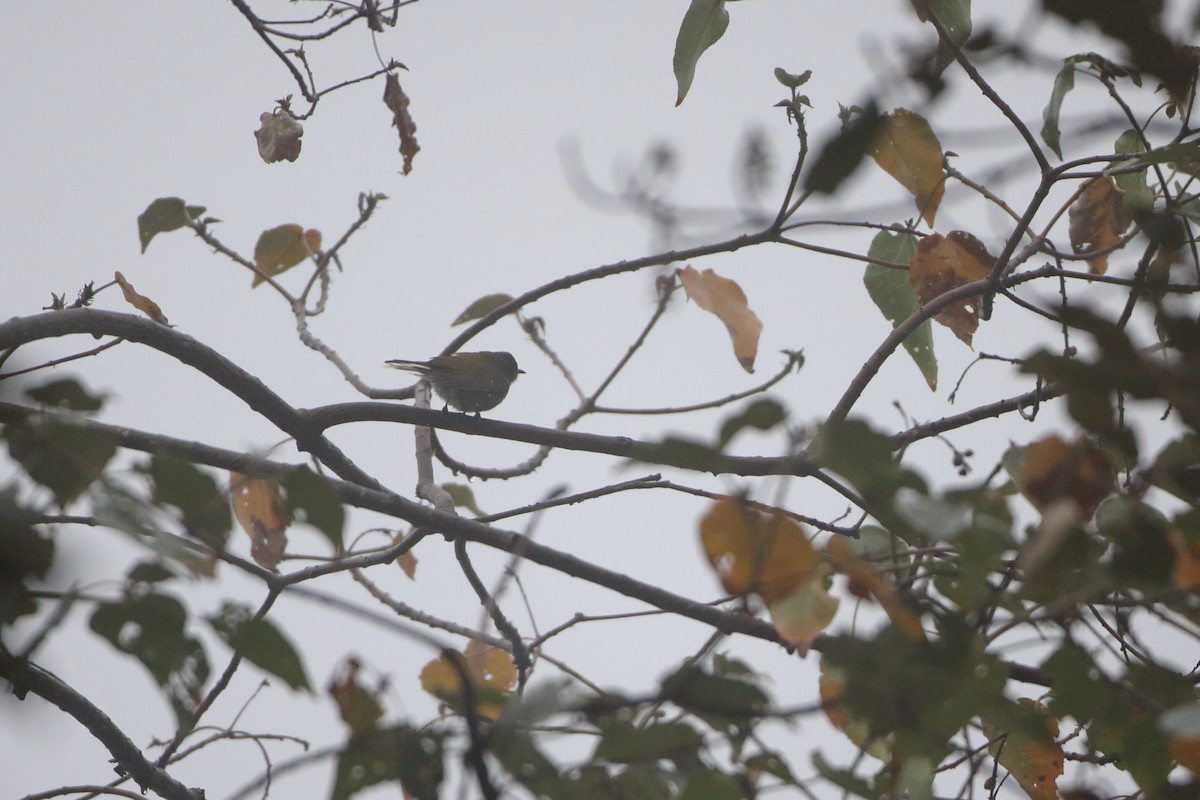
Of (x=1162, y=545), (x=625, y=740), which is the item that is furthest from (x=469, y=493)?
(x=1162, y=545)

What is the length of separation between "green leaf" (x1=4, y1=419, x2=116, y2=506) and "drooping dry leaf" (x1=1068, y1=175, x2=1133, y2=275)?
2525 mm

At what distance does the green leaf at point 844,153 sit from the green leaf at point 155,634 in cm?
76

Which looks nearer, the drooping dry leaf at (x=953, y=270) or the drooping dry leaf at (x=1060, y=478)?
the drooping dry leaf at (x=1060, y=478)

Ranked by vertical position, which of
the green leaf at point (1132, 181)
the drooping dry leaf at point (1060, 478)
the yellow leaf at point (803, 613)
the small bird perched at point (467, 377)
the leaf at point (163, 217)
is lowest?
the yellow leaf at point (803, 613)

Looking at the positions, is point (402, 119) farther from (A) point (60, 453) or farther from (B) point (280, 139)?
(A) point (60, 453)

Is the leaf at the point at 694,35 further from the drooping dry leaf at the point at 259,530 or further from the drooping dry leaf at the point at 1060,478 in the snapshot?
the drooping dry leaf at the point at 259,530

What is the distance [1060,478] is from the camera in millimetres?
1074

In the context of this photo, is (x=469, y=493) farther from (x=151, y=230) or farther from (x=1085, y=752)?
(x=1085, y=752)

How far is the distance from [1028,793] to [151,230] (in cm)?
286

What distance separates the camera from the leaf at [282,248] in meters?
3.74

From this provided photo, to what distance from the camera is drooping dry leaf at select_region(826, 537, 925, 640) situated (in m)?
1.08

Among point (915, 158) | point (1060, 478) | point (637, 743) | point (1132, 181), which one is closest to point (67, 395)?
point (637, 743)

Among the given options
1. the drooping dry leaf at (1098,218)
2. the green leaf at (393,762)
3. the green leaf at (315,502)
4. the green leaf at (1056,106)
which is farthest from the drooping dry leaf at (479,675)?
the drooping dry leaf at (1098,218)

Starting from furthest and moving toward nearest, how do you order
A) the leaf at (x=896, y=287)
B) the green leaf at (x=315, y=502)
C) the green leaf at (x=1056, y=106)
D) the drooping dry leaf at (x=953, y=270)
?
the leaf at (x=896, y=287) < the drooping dry leaf at (x=953, y=270) < the green leaf at (x=1056, y=106) < the green leaf at (x=315, y=502)
